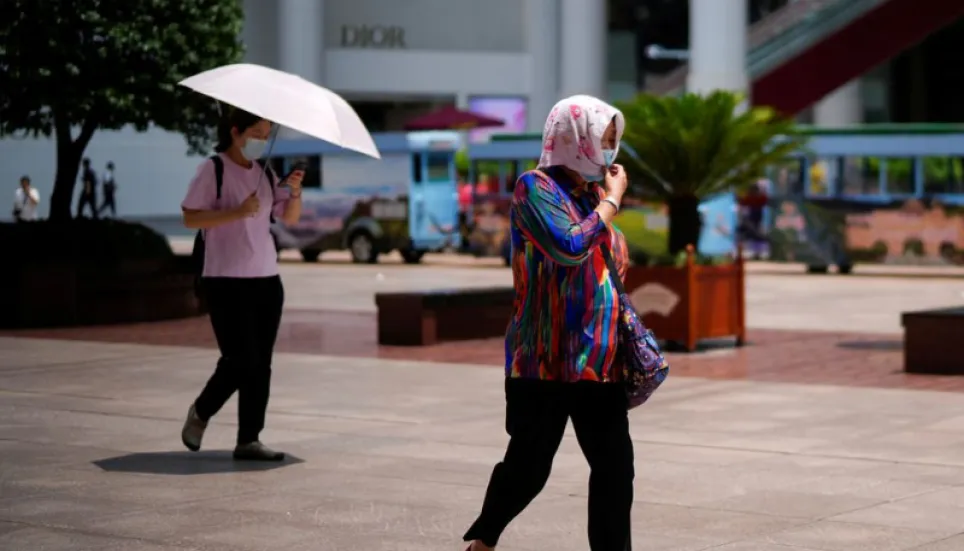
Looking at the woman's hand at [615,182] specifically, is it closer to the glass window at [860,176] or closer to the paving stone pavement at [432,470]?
the paving stone pavement at [432,470]

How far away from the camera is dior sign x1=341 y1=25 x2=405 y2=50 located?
186ft

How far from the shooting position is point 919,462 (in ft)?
31.3

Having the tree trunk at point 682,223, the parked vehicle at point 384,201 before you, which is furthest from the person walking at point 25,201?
the tree trunk at point 682,223

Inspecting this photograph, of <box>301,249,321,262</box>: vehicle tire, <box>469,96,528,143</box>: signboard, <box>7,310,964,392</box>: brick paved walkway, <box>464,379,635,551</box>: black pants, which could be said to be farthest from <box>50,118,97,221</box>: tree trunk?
<box>469,96,528,143</box>: signboard

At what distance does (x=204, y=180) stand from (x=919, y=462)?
3.97 m

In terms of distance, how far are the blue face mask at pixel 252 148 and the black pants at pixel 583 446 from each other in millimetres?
3825

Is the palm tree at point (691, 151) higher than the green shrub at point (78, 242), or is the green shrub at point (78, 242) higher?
the palm tree at point (691, 151)

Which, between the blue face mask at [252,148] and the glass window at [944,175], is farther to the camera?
the glass window at [944,175]

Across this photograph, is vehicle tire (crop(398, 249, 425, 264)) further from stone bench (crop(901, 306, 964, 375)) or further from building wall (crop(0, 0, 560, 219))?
stone bench (crop(901, 306, 964, 375))

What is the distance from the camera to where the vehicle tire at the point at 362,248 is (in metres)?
35.8

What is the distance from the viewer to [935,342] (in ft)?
45.6

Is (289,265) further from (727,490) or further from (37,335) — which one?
(727,490)

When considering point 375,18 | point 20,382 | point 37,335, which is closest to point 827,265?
point 37,335

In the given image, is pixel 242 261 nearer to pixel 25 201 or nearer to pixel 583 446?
pixel 583 446
